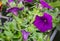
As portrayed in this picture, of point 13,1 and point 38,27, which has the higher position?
point 13,1

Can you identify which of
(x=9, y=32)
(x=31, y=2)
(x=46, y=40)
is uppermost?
(x=31, y=2)

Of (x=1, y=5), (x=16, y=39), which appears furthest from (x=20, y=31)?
(x=1, y=5)

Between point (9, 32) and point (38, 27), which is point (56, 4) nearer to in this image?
point (38, 27)

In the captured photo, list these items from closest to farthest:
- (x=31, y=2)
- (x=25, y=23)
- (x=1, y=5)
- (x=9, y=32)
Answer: (x=9, y=32) → (x=25, y=23) → (x=1, y=5) → (x=31, y=2)

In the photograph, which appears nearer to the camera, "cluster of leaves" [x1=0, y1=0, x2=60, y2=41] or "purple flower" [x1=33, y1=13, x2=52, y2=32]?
"cluster of leaves" [x1=0, y1=0, x2=60, y2=41]

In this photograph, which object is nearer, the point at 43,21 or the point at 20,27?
the point at 20,27

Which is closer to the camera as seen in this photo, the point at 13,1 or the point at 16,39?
the point at 16,39

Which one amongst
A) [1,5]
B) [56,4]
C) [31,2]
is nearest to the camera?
[1,5]

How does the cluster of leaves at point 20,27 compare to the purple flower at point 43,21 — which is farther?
the purple flower at point 43,21
